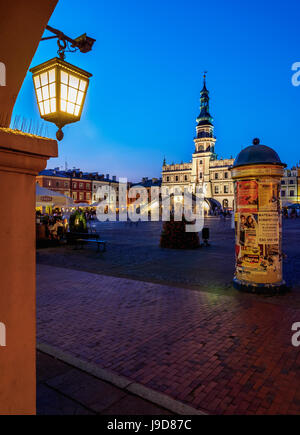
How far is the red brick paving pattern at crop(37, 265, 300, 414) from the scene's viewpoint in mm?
3252

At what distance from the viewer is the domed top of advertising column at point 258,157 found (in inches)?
275

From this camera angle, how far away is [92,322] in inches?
207

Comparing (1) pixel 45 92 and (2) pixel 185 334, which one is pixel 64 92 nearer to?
(1) pixel 45 92

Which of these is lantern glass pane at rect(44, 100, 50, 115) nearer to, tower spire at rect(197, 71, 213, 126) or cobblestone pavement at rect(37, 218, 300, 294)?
cobblestone pavement at rect(37, 218, 300, 294)

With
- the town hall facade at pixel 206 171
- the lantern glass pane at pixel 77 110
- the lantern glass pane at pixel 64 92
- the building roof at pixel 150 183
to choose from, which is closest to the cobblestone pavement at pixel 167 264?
the lantern glass pane at pixel 77 110

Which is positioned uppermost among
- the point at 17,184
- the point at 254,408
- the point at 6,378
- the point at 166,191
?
the point at 166,191

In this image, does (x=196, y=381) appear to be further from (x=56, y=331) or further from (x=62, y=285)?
(x=62, y=285)

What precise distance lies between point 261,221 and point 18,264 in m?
6.31

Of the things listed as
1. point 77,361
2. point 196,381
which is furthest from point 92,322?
point 196,381

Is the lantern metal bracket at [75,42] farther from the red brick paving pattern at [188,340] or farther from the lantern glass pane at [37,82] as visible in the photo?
the red brick paving pattern at [188,340]

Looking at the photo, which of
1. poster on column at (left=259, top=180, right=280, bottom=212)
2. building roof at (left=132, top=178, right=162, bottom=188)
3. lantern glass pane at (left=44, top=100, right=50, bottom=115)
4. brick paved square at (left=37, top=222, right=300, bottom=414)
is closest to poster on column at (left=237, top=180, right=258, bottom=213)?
poster on column at (left=259, top=180, right=280, bottom=212)

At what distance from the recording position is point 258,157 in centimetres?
705

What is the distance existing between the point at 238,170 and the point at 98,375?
5749 millimetres

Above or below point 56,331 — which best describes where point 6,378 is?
above
